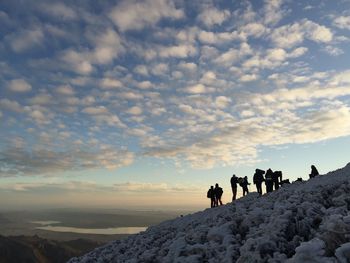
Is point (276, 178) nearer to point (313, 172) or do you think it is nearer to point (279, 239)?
point (313, 172)

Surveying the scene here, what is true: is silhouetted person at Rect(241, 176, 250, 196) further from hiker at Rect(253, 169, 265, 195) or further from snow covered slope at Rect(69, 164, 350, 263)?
snow covered slope at Rect(69, 164, 350, 263)

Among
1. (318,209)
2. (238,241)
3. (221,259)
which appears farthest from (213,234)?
(318,209)

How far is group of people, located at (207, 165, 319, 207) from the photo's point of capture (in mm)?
26469

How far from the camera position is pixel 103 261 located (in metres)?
16.8

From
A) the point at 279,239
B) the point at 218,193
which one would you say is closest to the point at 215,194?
the point at 218,193

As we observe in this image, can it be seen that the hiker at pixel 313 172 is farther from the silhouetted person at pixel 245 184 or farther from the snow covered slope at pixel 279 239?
the snow covered slope at pixel 279 239

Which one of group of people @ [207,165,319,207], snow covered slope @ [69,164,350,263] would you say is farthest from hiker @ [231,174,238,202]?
snow covered slope @ [69,164,350,263]

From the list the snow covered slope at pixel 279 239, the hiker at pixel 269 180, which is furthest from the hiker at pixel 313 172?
the snow covered slope at pixel 279 239

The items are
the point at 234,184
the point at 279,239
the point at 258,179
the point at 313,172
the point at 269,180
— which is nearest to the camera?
the point at 279,239

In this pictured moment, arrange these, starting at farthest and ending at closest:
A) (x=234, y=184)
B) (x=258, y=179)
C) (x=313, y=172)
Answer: (x=313, y=172), (x=234, y=184), (x=258, y=179)

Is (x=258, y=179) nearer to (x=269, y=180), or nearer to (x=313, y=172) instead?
(x=269, y=180)

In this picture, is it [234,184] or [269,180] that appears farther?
[234,184]

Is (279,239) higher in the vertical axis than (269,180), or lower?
lower

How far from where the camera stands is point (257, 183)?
26.6 meters
